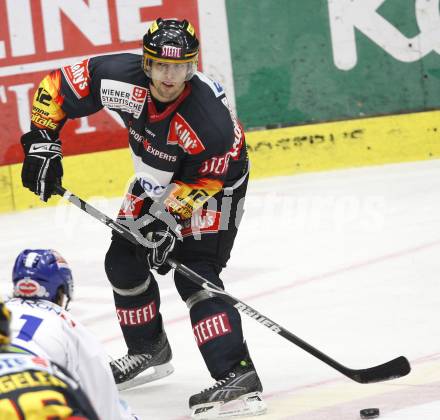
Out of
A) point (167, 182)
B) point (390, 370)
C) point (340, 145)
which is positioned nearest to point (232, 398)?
point (390, 370)

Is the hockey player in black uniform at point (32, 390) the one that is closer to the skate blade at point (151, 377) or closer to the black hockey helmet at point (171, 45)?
the black hockey helmet at point (171, 45)

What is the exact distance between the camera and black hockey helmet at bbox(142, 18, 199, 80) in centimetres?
408

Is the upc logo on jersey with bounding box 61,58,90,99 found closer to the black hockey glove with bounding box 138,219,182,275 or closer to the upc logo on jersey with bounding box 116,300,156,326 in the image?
the black hockey glove with bounding box 138,219,182,275

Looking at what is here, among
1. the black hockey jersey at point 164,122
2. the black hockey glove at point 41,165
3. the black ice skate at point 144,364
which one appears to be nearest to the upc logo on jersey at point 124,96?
the black hockey jersey at point 164,122

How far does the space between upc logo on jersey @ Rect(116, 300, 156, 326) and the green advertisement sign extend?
391 cm

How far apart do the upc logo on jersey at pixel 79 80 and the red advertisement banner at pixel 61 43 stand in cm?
353

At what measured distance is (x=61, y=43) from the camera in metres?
7.91

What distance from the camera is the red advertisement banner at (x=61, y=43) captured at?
7.85m

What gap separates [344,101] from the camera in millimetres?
8273

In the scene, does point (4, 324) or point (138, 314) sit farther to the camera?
point (138, 314)

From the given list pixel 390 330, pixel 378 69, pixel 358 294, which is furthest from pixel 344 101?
pixel 390 330

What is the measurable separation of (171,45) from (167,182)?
47 centimetres

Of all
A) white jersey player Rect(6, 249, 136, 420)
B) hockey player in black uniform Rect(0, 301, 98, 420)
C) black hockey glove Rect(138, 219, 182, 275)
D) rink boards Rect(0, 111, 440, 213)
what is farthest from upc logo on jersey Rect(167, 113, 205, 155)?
rink boards Rect(0, 111, 440, 213)

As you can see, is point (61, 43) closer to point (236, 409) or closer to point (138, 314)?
point (138, 314)
